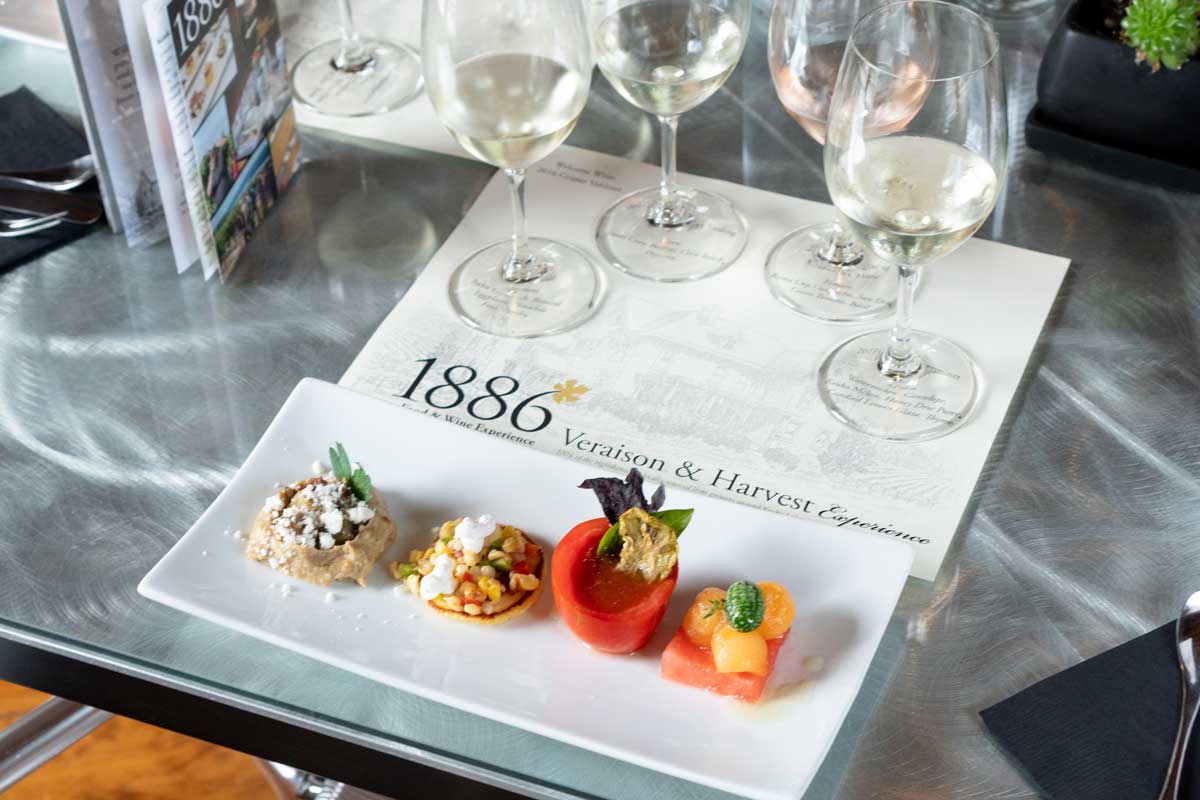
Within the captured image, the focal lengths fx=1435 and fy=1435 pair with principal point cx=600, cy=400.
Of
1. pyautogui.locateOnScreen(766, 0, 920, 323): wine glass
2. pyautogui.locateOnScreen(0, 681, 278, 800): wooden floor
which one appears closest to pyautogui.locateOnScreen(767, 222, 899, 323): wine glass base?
pyautogui.locateOnScreen(766, 0, 920, 323): wine glass

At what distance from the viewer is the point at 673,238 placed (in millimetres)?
1098

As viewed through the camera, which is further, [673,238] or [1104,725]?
[673,238]

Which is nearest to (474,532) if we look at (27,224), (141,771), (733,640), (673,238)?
(733,640)

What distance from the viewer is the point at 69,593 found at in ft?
2.84

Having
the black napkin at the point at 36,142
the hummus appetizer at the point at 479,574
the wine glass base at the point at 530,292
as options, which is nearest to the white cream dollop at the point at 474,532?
the hummus appetizer at the point at 479,574

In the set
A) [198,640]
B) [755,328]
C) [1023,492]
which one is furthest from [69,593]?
[1023,492]

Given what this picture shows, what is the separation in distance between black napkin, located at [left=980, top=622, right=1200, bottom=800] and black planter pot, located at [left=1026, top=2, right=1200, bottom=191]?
43cm

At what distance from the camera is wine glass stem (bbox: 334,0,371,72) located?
126cm

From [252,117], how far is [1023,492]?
61cm

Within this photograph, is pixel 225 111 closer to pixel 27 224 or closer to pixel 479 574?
pixel 27 224

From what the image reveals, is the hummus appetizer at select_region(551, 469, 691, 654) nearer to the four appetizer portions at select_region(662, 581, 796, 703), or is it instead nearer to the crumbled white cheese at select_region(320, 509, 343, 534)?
the four appetizer portions at select_region(662, 581, 796, 703)

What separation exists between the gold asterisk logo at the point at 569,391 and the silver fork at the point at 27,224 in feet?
1.40

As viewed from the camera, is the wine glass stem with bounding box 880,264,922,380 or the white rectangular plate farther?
the wine glass stem with bounding box 880,264,922,380

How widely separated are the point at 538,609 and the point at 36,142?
0.65 m
